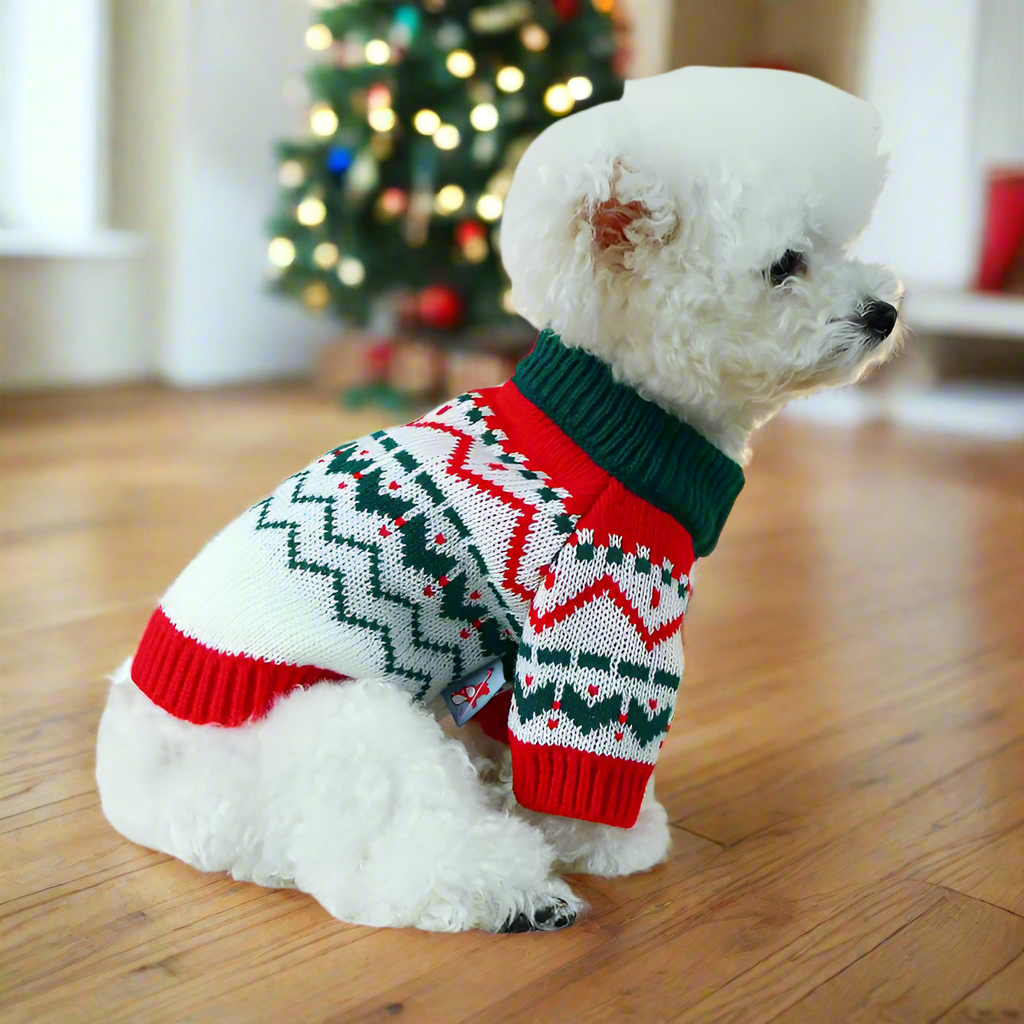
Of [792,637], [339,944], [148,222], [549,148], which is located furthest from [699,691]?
[148,222]

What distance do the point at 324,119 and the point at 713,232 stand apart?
2.86m

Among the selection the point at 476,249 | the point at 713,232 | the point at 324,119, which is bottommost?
the point at 476,249

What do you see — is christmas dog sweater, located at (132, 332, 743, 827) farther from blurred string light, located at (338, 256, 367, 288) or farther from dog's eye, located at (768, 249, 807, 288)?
blurred string light, located at (338, 256, 367, 288)

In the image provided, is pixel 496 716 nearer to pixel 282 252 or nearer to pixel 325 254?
pixel 325 254

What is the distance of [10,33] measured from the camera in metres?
3.80

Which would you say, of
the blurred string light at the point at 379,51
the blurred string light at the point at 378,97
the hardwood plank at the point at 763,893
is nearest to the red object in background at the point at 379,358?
the blurred string light at the point at 378,97

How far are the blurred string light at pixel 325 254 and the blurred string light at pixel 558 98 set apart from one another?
0.76m

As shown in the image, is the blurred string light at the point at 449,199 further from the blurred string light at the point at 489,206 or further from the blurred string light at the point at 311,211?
the blurred string light at the point at 311,211

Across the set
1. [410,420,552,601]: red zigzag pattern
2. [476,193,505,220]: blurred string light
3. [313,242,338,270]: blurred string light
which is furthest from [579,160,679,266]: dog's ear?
[313,242,338,270]: blurred string light

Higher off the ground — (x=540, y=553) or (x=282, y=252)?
(x=282, y=252)

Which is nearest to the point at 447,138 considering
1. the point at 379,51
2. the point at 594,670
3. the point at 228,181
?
the point at 379,51

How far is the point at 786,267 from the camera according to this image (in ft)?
3.40

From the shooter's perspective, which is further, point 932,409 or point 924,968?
point 932,409

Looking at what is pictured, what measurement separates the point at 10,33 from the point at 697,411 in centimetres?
349
